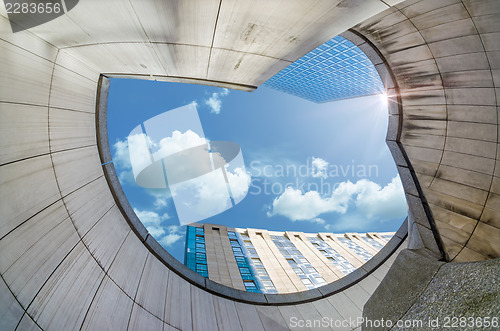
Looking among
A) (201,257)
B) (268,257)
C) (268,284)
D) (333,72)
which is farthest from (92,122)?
(333,72)

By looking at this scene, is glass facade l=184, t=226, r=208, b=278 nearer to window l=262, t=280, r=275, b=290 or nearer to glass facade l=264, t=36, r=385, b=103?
window l=262, t=280, r=275, b=290

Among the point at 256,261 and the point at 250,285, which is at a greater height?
the point at 250,285

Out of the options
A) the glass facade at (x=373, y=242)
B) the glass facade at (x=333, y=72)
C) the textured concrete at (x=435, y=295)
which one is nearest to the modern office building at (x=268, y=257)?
the glass facade at (x=373, y=242)

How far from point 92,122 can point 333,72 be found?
3836cm

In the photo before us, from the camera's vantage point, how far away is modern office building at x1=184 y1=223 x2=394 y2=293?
2531 cm

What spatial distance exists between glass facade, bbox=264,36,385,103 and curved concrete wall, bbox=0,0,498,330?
71.6 feet

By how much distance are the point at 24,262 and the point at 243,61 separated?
603 cm

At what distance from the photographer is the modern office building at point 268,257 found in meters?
25.3

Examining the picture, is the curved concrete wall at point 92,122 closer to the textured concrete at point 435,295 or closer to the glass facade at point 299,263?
the textured concrete at point 435,295

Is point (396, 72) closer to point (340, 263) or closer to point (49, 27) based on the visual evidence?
point (49, 27)

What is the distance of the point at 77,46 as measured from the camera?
13.8 ft

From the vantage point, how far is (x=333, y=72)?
35.7m

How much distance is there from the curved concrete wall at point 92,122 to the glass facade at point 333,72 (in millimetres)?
21830

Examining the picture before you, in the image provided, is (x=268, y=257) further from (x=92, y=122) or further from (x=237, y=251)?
(x=92, y=122)
